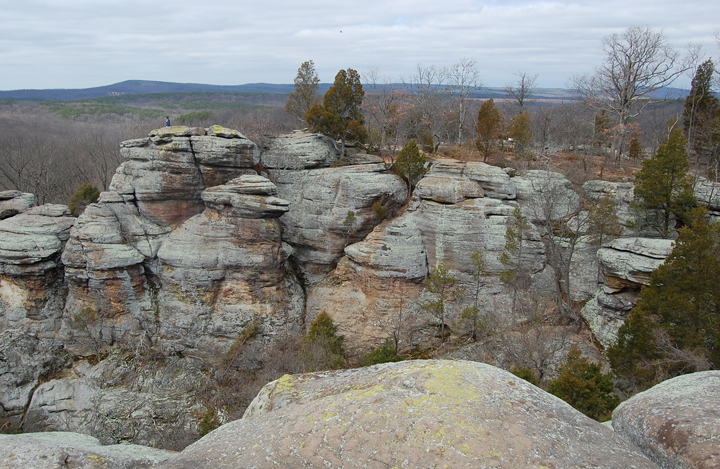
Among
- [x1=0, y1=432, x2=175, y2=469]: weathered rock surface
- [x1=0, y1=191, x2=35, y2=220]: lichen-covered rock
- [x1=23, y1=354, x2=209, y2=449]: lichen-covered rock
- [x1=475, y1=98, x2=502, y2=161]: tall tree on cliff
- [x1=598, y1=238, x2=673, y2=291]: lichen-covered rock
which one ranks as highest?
[x1=475, y1=98, x2=502, y2=161]: tall tree on cliff

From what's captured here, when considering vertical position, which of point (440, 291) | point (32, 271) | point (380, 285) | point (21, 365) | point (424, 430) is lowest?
point (21, 365)

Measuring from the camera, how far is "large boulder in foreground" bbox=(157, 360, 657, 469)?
6.87 metres

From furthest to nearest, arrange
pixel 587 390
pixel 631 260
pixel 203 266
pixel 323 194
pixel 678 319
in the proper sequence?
1. pixel 323 194
2. pixel 203 266
3. pixel 631 260
4. pixel 678 319
5. pixel 587 390

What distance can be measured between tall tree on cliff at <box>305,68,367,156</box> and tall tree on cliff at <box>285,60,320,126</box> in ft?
24.1

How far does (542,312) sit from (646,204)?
829cm

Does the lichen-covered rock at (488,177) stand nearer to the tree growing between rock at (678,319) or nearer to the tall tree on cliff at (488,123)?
the tall tree on cliff at (488,123)

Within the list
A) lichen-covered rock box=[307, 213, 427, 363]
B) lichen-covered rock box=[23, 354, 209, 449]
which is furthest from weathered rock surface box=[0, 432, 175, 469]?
lichen-covered rock box=[307, 213, 427, 363]

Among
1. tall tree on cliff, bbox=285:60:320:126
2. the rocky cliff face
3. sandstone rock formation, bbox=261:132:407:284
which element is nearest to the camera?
the rocky cliff face

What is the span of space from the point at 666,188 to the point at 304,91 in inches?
1157

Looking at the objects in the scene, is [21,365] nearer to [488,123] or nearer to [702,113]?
[488,123]

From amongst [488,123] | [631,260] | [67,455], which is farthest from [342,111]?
[67,455]

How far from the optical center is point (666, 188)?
888 inches

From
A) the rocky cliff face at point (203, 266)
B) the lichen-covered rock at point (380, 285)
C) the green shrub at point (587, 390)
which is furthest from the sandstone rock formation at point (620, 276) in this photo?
the lichen-covered rock at point (380, 285)

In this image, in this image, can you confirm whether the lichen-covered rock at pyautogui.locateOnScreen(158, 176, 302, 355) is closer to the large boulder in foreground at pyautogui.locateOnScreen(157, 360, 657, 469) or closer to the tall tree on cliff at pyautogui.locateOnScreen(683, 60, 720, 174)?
the large boulder in foreground at pyautogui.locateOnScreen(157, 360, 657, 469)
